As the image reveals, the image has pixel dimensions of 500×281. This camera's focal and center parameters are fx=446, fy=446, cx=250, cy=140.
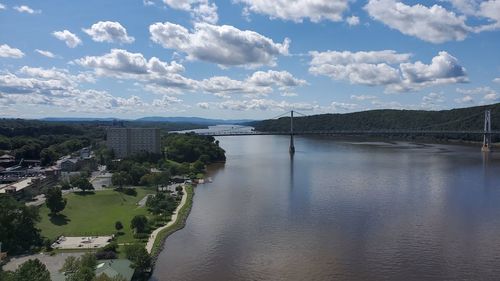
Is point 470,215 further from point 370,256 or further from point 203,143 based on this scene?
point 203,143

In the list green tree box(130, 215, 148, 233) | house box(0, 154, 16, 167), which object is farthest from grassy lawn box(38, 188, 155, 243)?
house box(0, 154, 16, 167)

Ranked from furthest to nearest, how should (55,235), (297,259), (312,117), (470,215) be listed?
1. (312,117)
2. (470,215)
3. (55,235)
4. (297,259)

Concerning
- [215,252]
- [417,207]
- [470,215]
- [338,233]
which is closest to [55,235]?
[215,252]

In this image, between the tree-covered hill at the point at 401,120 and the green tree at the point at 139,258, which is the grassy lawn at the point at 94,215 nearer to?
the green tree at the point at 139,258

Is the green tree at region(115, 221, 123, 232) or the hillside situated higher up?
the hillside

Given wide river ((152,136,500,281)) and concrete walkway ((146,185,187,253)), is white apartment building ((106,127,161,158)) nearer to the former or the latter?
wide river ((152,136,500,281))

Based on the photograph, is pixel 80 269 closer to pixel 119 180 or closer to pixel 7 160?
pixel 119 180

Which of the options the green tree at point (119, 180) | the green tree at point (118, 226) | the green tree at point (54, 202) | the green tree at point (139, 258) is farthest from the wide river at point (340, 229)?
the green tree at point (54, 202)
